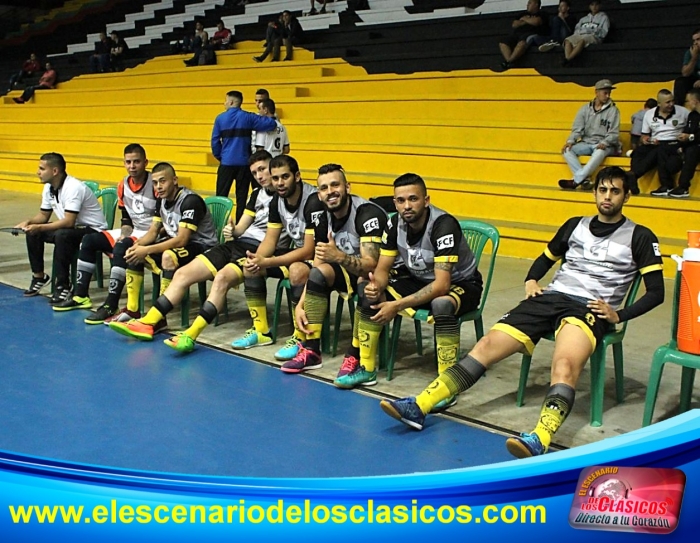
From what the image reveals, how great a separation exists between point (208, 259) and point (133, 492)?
3.36 metres

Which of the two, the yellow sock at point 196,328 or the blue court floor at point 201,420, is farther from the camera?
the yellow sock at point 196,328

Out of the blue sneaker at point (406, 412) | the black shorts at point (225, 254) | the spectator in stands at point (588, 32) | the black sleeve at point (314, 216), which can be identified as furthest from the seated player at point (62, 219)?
the spectator in stands at point (588, 32)

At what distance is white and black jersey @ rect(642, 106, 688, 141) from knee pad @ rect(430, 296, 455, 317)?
465 centimetres

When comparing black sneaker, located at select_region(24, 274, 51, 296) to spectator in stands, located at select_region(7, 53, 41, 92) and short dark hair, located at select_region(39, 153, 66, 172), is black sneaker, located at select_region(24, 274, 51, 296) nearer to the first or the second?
short dark hair, located at select_region(39, 153, 66, 172)

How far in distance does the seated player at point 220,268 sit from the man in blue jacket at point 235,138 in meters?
3.12

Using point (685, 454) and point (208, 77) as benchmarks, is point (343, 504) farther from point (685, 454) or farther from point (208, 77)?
point (208, 77)

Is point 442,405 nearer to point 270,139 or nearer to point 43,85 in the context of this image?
point 270,139

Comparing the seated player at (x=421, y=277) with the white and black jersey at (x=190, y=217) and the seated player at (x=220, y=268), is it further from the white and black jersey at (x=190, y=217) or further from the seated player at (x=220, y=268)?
the white and black jersey at (x=190, y=217)

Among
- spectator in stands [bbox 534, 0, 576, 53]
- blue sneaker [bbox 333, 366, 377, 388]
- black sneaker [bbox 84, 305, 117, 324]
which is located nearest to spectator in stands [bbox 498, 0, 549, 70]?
spectator in stands [bbox 534, 0, 576, 53]

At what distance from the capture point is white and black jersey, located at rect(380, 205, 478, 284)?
13.2ft

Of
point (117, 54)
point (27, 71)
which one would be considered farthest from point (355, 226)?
point (27, 71)

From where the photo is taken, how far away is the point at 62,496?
190cm

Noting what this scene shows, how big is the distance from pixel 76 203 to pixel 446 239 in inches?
129

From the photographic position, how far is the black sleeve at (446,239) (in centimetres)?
394
